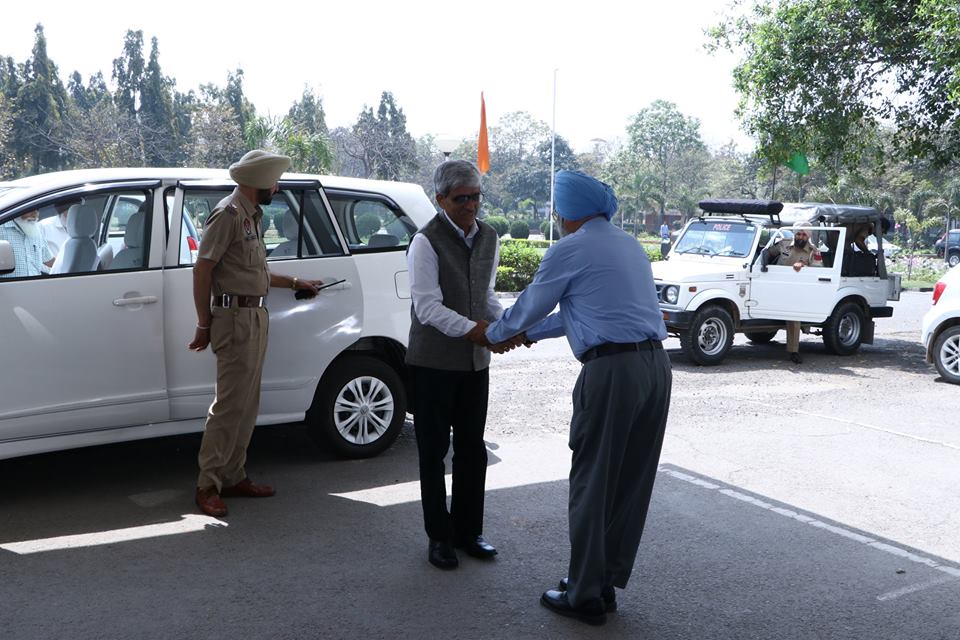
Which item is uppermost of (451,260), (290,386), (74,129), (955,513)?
(74,129)

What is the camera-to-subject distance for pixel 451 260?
14.8ft

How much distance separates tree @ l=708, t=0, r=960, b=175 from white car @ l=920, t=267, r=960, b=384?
263 cm

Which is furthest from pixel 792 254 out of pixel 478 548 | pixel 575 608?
pixel 575 608

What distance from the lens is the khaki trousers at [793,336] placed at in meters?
12.0

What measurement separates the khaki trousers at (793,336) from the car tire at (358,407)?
7145 millimetres

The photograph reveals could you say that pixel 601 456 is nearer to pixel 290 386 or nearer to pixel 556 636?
pixel 556 636

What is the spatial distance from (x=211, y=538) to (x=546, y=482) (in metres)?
2.29

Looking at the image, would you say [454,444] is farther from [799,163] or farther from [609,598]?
[799,163]

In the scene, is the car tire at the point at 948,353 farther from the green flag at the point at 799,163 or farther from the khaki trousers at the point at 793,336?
the green flag at the point at 799,163

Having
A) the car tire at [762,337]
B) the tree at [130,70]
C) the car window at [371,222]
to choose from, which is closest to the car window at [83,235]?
the car window at [371,222]

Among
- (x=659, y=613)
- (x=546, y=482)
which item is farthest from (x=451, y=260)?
(x=546, y=482)

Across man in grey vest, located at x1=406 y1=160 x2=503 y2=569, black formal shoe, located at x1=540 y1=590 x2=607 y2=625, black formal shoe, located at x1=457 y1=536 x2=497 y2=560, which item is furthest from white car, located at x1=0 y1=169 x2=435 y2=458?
black formal shoe, located at x1=540 y1=590 x2=607 y2=625

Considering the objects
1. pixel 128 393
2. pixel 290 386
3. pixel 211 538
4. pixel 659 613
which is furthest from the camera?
pixel 290 386

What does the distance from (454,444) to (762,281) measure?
8278 millimetres
